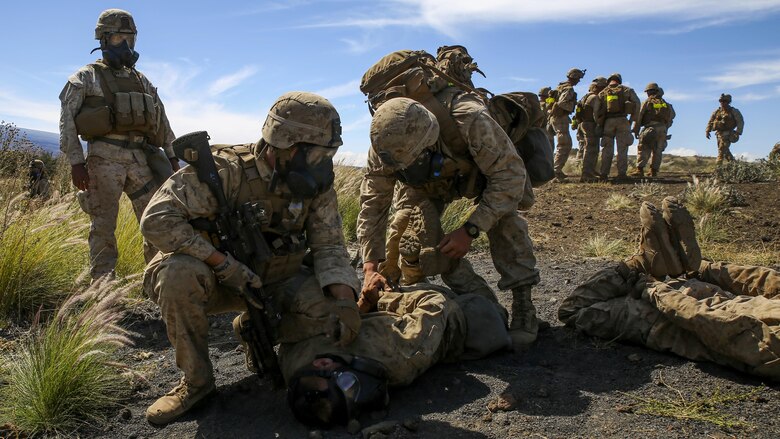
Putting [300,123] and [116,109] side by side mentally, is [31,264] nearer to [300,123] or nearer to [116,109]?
[116,109]

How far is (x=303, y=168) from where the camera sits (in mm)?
3121

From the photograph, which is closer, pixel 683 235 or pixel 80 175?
pixel 683 235

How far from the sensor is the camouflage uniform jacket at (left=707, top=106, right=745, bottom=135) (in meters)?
19.6

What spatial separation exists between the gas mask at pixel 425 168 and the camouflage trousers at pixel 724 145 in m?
18.4

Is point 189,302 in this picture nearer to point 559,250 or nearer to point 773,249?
point 559,250

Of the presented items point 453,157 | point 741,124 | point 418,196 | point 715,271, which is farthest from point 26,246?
point 741,124

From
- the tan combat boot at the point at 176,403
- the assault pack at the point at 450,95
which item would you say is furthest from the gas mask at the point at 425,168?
the tan combat boot at the point at 176,403

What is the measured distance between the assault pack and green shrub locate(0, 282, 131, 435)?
6.06 ft

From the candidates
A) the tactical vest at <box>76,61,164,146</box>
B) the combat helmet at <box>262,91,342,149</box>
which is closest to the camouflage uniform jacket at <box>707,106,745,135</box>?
the tactical vest at <box>76,61,164,146</box>

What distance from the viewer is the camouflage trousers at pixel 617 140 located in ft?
45.3

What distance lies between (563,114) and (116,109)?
38.7 feet

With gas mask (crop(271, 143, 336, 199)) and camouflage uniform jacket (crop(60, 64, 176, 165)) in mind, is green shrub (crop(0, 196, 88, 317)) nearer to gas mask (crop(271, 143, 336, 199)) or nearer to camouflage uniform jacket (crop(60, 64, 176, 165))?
camouflage uniform jacket (crop(60, 64, 176, 165))

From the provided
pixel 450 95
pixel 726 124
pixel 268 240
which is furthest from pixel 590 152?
pixel 268 240

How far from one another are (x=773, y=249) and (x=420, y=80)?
190 inches
